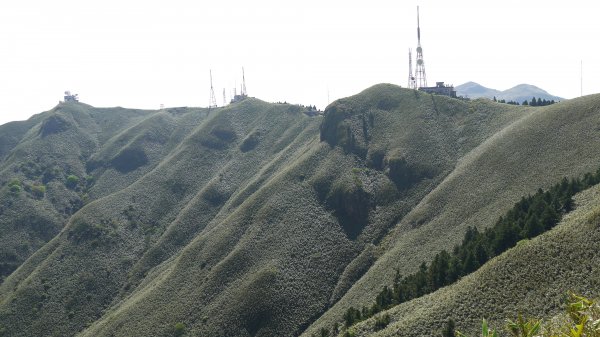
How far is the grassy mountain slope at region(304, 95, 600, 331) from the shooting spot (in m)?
85.3

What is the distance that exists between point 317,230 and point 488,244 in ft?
166

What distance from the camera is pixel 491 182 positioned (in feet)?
314

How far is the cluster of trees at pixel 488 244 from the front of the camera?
6438cm

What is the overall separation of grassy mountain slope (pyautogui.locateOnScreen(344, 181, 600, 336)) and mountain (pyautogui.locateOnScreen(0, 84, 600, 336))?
220mm

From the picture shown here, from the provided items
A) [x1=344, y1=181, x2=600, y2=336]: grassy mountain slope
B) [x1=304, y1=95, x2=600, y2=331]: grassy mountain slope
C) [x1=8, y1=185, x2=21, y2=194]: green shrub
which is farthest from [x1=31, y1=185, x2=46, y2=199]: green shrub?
[x1=344, y1=181, x2=600, y2=336]: grassy mountain slope

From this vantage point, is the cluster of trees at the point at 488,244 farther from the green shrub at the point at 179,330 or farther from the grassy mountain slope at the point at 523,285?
the green shrub at the point at 179,330

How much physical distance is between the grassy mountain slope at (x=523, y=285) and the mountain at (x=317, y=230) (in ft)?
0.72

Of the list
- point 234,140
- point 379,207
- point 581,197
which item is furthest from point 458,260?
point 234,140

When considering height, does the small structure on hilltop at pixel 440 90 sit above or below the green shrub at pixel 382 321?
above

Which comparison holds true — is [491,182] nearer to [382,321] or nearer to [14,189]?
[382,321]

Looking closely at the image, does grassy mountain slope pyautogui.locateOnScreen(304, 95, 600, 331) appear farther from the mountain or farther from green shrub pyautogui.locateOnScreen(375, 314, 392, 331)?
green shrub pyautogui.locateOnScreen(375, 314, 392, 331)

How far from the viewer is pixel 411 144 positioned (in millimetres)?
132125

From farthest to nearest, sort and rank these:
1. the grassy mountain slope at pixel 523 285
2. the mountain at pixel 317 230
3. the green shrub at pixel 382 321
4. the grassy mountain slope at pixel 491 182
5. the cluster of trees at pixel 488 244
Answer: the grassy mountain slope at pixel 491 182 → the mountain at pixel 317 230 → the cluster of trees at pixel 488 244 → the green shrub at pixel 382 321 → the grassy mountain slope at pixel 523 285

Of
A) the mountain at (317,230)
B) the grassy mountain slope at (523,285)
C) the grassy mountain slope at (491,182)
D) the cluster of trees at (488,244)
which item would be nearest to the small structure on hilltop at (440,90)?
the mountain at (317,230)
